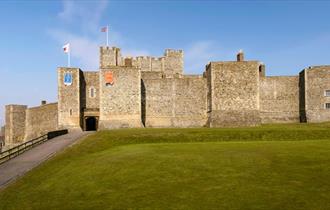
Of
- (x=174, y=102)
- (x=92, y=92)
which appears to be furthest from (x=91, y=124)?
(x=174, y=102)

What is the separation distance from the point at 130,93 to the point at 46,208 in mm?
30751

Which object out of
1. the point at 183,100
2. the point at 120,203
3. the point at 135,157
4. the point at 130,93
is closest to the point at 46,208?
the point at 120,203

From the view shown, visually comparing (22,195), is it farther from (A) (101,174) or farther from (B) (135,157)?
(B) (135,157)

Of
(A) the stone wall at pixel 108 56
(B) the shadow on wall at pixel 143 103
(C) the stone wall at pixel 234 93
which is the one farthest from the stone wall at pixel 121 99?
(A) the stone wall at pixel 108 56

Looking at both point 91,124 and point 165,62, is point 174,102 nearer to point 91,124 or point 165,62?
point 91,124

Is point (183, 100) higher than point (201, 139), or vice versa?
point (183, 100)

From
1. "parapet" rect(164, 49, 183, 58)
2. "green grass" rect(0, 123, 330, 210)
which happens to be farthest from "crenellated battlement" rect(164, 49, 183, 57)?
"green grass" rect(0, 123, 330, 210)

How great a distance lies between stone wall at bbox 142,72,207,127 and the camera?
142 feet

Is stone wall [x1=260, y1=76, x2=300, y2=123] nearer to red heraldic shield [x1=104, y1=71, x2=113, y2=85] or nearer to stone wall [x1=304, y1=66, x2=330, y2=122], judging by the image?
stone wall [x1=304, y1=66, x2=330, y2=122]

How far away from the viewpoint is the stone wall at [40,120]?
159 ft

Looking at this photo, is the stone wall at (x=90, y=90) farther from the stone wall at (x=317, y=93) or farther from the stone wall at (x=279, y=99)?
the stone wall at (x=317, y=93)

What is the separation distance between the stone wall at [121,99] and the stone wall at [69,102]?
140 inches

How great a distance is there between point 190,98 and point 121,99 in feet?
30.9

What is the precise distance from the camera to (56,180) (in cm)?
1422
